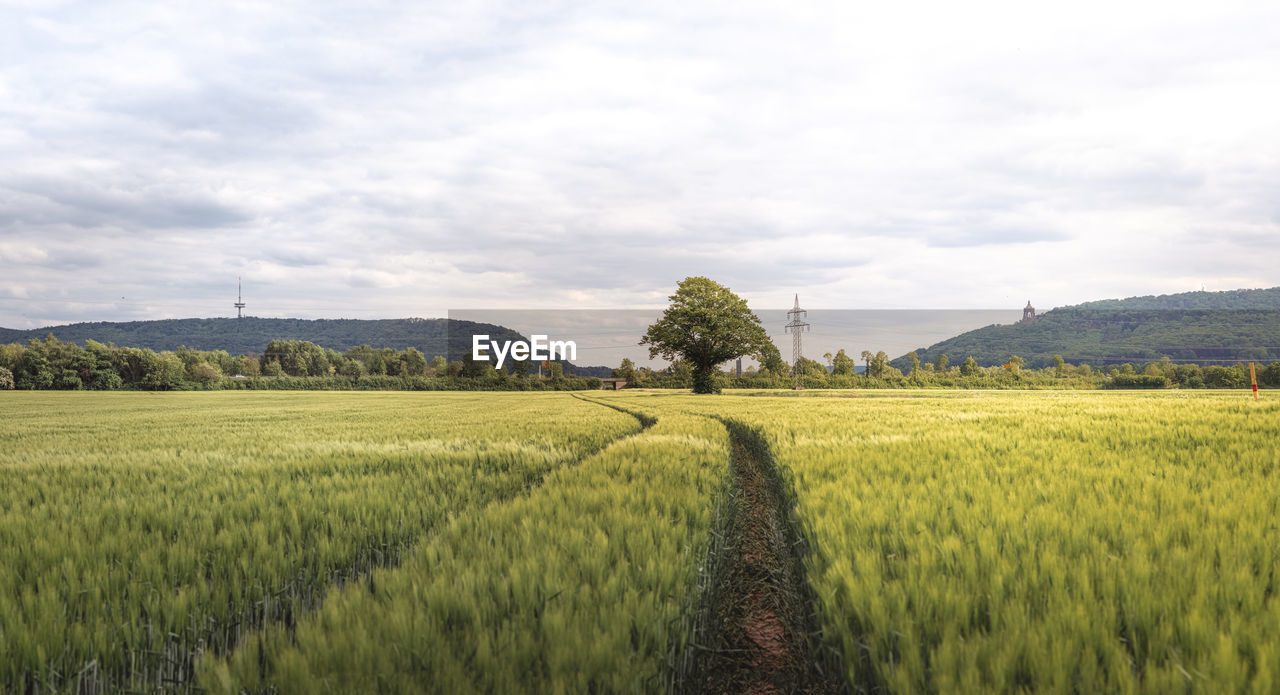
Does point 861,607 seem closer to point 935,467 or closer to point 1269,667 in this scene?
point 1269,667

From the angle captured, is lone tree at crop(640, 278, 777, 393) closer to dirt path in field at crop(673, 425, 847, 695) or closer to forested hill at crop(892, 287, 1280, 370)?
dirt path in field at crop(673, 425, 847, 695)

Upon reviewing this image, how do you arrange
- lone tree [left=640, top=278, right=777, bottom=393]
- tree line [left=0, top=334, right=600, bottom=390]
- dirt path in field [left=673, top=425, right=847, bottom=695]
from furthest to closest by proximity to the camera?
tree line [left=0, top=334, right=600, bottom=390], lone tree [left=640, top=278, right=777, bottom=393], dirt path in field [left=673, top=425, right=847, bottom=695]

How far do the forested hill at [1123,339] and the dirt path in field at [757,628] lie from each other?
132 meters

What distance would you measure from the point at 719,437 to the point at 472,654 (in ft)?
34.7

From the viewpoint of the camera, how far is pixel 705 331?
2077 inches

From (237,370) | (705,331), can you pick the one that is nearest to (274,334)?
(237,370)

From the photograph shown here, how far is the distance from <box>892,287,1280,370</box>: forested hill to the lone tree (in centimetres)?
8561

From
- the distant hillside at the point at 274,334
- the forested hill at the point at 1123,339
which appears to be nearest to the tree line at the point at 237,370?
the distant hillside at the point at 274,334

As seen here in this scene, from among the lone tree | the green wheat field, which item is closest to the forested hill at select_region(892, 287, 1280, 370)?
the lone tree

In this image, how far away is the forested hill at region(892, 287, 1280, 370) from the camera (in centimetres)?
Result: 13775

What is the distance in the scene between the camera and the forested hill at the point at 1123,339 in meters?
138

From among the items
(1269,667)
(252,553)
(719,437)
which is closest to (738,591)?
(1269,667)

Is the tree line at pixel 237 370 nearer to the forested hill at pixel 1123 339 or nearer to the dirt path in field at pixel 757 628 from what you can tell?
the dirt path in field at pixel 757 628

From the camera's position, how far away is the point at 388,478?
7.41 meters
